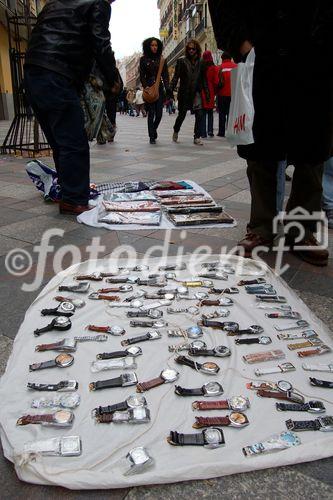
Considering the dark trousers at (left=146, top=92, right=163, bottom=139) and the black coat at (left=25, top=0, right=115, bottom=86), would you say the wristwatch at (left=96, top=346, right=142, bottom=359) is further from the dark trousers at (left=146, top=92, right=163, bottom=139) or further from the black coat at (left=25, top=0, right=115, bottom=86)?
the dark trousers at (left=146, top=92, right=163, bottom=139)

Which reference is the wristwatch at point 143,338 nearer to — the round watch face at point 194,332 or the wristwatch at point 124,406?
the round watch face at point 194,332

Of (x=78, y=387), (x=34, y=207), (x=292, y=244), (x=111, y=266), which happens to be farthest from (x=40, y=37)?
(x=78, y=387)

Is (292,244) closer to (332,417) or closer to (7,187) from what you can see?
(332,417)

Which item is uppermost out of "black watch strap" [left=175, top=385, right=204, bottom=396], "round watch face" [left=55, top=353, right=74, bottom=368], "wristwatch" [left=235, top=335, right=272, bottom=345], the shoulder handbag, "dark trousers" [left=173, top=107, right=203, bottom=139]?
the shoulder handbag

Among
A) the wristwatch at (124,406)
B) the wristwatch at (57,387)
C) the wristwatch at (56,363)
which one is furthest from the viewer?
the wristwatch at (56,363)

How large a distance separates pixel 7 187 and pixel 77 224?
183 cm

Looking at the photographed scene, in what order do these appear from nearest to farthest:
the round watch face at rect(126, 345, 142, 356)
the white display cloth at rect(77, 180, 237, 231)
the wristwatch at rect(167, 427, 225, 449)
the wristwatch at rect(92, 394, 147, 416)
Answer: the wristwatch at rect(167, 427, 225, 449)
the wristwatch at rect(92, 394, 147, 416)
the round watch face at rect(126, 345, 142, 356)
the white display cloth at rect(77, 180, 237, 231)

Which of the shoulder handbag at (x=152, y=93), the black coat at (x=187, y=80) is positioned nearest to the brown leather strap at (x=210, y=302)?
the shoulder handbag at (x=152, y=93)

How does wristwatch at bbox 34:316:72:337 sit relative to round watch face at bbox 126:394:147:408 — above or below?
above

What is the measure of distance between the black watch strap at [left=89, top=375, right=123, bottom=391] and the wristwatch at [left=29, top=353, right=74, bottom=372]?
0.55ft

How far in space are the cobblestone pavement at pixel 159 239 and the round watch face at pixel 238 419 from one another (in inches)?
6.6

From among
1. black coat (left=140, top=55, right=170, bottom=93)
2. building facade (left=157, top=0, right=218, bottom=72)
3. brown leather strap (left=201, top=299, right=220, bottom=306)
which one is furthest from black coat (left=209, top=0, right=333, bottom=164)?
building facade (left=157, top=0, right=218, bottom=72)

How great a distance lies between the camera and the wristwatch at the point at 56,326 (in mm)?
1852

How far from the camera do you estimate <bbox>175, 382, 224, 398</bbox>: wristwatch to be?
4.86 ft
